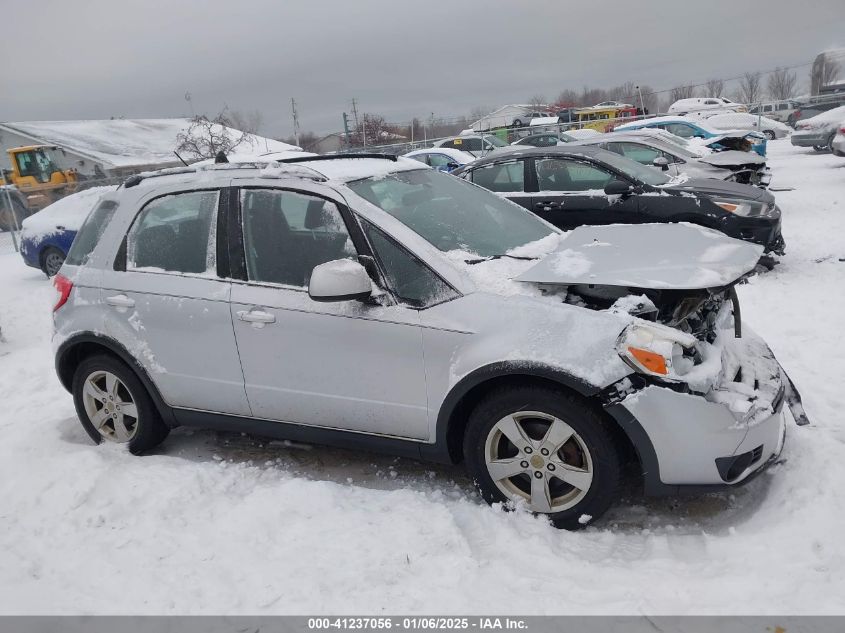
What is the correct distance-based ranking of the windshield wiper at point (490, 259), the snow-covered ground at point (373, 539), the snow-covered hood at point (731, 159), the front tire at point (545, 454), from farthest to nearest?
1. the snow-covered hood at point (731, 159)
2. the windshield wiper at point (490, 259)
3. the front tire at point (545, 454)
4. the snow-covered ground at point (373, 539)

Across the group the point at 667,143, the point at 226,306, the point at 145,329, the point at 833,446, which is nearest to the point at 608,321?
the point at 833,446

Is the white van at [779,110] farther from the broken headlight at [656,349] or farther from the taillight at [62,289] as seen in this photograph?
the taillight at [62,289]

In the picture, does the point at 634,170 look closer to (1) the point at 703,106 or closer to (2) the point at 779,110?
(2) the point at 779,110

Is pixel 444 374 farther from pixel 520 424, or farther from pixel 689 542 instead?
pixel 689 542

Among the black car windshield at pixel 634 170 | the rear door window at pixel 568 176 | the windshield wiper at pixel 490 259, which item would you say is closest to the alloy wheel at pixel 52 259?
the rear door window at pixel 568 176

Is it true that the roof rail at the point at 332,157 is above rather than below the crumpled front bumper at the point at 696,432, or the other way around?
above

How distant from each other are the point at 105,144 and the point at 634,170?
32981mm

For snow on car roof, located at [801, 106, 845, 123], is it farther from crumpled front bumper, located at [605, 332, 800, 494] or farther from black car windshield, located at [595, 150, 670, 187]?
crumpled front bumper, located at [605, 332, 800, 494]

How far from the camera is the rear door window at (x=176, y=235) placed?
3658mm

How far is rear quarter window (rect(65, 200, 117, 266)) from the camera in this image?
410cm

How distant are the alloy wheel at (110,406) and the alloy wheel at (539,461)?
248 centimetres

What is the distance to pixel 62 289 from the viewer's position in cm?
413

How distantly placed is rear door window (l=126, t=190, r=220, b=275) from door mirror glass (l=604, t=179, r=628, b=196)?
4803mm

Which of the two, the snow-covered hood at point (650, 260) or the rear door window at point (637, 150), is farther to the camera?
the rear door window at point (637, 150)
